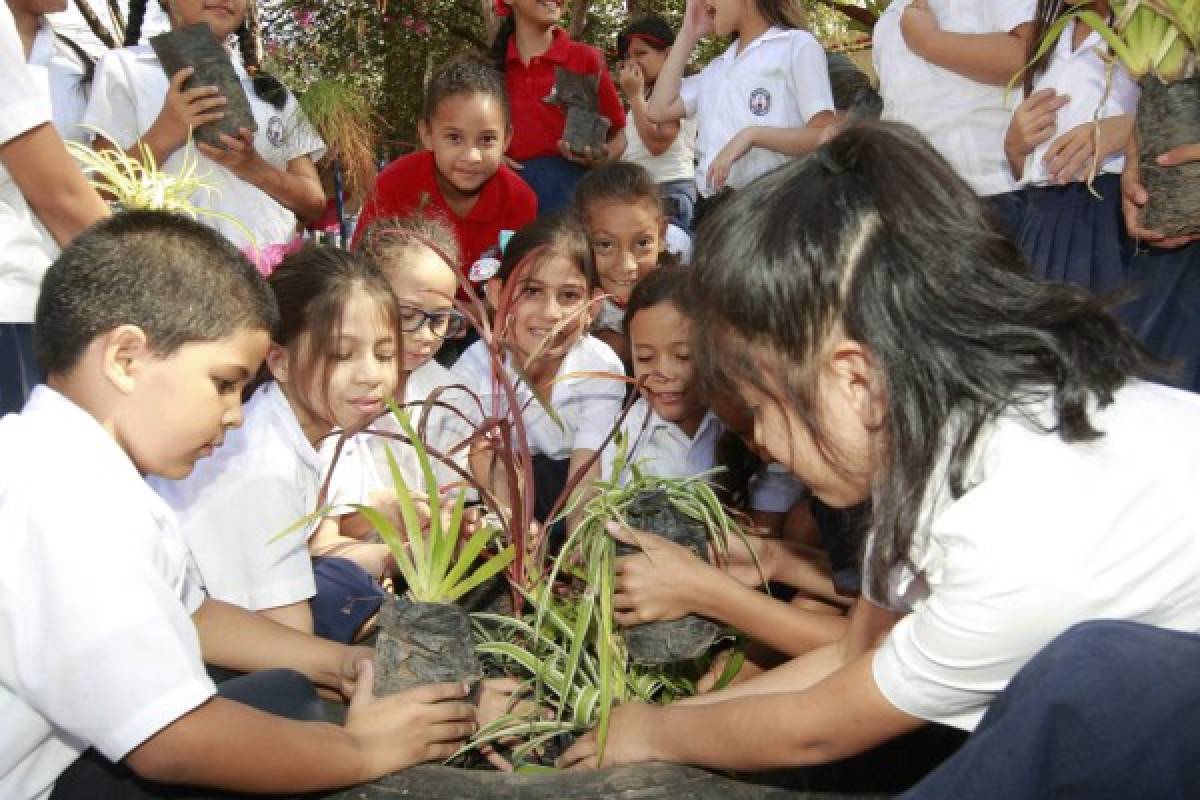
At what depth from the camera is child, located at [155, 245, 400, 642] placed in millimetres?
2006

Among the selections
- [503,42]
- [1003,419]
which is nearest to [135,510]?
[1003,419]

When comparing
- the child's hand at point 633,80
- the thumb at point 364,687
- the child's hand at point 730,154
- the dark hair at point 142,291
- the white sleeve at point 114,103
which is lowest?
the thumb at point 364,687

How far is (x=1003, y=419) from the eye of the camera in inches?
50.0

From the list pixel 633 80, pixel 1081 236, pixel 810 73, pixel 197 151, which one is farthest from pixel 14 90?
pixel 633 80

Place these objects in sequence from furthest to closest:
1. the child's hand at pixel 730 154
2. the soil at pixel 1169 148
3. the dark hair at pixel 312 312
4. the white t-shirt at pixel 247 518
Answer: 1. the child's hand at pixel 730 154
2. the dark hair at pixel 312 312
3. the soil at pixel 1169 148
4. the white t-shirt at pixel 247 518

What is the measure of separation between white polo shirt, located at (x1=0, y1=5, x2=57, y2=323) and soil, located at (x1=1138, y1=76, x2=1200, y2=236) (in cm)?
209

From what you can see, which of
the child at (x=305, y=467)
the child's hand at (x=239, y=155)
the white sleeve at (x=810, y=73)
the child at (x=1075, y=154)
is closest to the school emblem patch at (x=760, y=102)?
the white sleeve at (x=810, y=73)

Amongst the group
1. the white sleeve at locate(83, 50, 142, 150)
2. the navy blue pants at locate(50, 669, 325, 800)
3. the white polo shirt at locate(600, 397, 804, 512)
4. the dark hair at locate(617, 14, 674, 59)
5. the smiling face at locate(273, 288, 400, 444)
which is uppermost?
the white sleeve at locate(83, 50, 142, 150)

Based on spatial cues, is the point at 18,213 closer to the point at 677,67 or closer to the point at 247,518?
the point at 247,518

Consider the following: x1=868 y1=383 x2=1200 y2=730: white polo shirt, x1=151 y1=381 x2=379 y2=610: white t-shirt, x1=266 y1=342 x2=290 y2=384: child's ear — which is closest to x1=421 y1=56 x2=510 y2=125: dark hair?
x1=266 y1=342 x2=290 y2=384: child's ear

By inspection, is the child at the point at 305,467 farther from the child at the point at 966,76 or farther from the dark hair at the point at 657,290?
the child at the point at 966,76

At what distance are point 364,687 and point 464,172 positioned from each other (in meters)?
2.34

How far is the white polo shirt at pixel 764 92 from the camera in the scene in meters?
3.60

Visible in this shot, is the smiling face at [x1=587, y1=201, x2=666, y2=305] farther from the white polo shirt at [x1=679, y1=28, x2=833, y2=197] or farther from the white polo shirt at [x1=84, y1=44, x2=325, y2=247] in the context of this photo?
the white polo shirt at [x1=84, y1=44, x2=325, y2=247]
